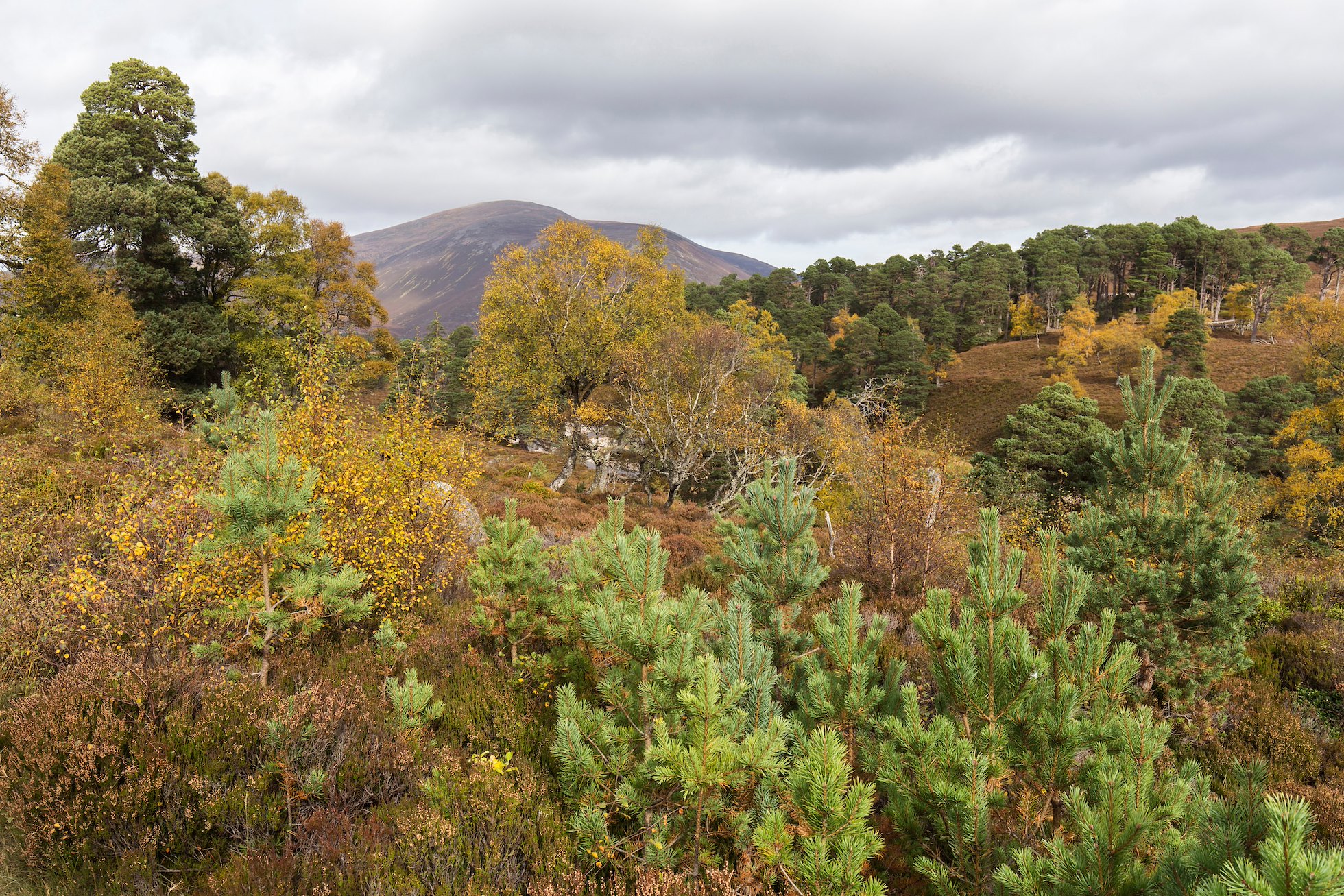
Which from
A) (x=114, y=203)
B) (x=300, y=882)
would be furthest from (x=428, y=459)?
(x=114, y=203)

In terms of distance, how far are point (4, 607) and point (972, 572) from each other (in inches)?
341

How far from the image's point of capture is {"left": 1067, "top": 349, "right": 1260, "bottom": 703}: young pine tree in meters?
5.41

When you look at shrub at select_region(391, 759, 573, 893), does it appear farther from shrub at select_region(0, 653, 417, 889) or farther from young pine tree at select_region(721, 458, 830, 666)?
young pine tree at select_region(721, 458, 830, 666)

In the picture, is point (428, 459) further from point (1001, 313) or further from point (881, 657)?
point (1001, 313)

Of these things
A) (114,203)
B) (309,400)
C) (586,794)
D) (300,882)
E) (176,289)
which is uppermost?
(114,203)

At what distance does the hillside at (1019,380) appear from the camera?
153 feet

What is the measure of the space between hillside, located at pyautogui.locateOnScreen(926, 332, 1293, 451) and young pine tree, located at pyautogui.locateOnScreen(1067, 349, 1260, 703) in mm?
39793

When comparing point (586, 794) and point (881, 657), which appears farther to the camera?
point (881, 657)

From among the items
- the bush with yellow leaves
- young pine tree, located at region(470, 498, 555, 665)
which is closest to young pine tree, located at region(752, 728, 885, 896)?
young pine tree, located at region(470, 498, 555, 665)

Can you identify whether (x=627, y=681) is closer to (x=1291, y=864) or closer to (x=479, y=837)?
(x=479, y=837)

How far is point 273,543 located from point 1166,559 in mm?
8793

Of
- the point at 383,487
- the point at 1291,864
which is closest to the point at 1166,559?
the point at 1291,864

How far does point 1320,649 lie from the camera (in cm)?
701

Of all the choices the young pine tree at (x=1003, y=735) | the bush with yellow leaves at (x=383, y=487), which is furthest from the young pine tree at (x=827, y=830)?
the bush with yellow leaves at (x=383, y=487)
